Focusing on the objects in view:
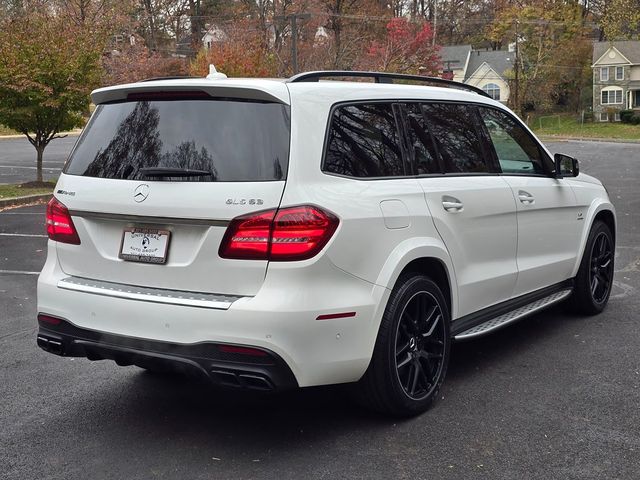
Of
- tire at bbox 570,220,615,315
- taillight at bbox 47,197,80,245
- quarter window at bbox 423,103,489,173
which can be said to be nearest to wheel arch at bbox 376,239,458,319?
quarter window at bbox 423,103,489,173

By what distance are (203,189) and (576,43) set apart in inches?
3038

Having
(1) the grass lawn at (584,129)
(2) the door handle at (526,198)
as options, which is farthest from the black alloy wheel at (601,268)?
(1) the grass lawn at (584,129)

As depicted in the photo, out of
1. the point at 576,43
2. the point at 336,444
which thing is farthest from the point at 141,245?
the point at 576,43

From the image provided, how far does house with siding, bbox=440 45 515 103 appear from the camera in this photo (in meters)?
82.3

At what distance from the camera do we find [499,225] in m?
5.33

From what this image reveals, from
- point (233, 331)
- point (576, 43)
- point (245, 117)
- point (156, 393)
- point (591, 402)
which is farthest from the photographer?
point (576, 43)

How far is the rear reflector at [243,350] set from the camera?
379cm

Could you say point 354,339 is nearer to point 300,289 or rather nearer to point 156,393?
point 300,289

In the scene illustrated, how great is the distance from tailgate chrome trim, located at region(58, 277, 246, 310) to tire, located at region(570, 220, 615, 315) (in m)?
3.72

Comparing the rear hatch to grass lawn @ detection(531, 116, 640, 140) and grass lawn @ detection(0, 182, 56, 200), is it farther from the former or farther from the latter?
grass lawn @ detection(531, 116, 640, 140)

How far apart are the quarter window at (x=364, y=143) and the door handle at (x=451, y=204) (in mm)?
350

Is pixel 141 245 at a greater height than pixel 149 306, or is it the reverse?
pixel 141 245

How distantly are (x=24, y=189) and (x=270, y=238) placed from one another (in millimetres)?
16019

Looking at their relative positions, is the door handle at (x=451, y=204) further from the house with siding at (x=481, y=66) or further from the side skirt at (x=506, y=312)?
the house with siding at (x=481, y=66)
